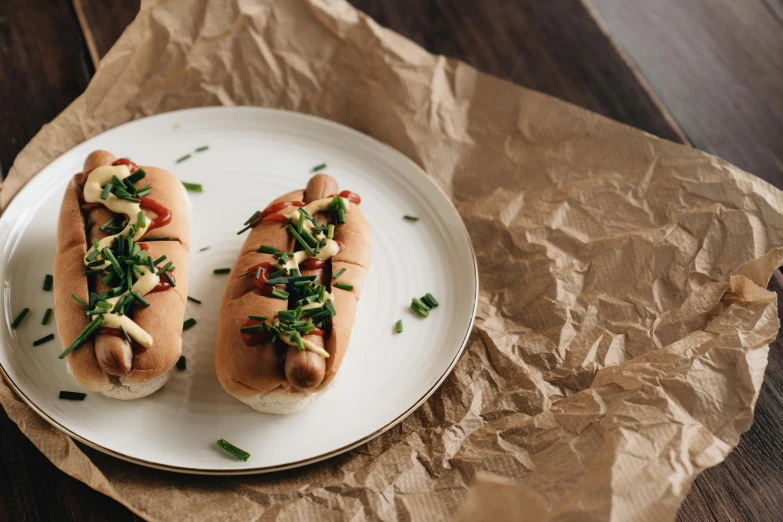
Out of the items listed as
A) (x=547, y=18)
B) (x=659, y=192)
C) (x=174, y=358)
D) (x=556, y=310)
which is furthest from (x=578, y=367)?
(x=547, y=18)

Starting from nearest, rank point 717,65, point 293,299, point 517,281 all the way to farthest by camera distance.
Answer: point 293,299, point 517,281, point 717,65

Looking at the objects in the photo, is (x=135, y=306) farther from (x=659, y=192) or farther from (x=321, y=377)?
(x=659, y=192)

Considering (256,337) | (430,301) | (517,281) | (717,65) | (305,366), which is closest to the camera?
(305,366)

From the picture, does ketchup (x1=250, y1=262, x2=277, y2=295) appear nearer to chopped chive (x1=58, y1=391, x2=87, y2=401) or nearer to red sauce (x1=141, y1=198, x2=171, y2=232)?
red sauce (x1=141, y1=198, x2=171, y2=232)

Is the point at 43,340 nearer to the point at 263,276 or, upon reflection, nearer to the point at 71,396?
the point at 71,396

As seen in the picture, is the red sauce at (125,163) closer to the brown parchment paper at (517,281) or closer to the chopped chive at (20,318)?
the brown parchment paper at (517,281)

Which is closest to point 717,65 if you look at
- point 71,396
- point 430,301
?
point 430,301

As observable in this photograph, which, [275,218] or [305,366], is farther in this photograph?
[275,218]
